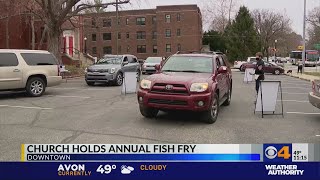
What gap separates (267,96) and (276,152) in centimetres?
648

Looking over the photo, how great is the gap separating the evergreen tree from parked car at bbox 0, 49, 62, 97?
5158cm

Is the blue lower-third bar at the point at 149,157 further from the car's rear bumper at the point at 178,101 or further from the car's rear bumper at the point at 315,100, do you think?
the car's rear bumper at the point at 315,100

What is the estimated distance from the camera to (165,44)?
72812 millimetres

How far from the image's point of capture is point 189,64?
9945 millimetres

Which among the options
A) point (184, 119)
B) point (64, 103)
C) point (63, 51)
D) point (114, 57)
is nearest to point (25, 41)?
point (63, 51)

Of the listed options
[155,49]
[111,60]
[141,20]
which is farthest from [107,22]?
[111,60]

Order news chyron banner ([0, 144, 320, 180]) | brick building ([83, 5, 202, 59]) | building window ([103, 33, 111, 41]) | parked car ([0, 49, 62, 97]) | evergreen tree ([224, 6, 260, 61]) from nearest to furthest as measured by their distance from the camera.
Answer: news chyron banner ([0, 144, 320, 180]), parked car ([0, 49, 62, 97]), evergreen tree ([224, 6, 260, 61]), brick building ([83, 5, 202, 59]), building window ([103, 33, 111, 41])

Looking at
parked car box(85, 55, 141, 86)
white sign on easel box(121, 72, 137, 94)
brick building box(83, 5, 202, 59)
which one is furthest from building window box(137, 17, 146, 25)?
white sign on easel box(121, 72, 137, 94)

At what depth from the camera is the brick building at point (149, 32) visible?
71.2m

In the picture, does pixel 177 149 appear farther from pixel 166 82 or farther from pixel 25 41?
pixel 25 41

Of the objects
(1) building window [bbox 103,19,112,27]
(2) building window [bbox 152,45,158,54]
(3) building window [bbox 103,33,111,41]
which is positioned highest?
(1) building window [bbox 103,19,112,27]

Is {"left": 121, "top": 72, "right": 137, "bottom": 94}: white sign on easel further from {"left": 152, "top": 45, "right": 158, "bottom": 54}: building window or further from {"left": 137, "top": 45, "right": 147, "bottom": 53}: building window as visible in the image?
{"left": 137, "top": 45, "right": 147, "bottom": 53}: building window

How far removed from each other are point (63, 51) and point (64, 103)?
29.6m

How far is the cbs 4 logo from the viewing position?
3.85 metres
